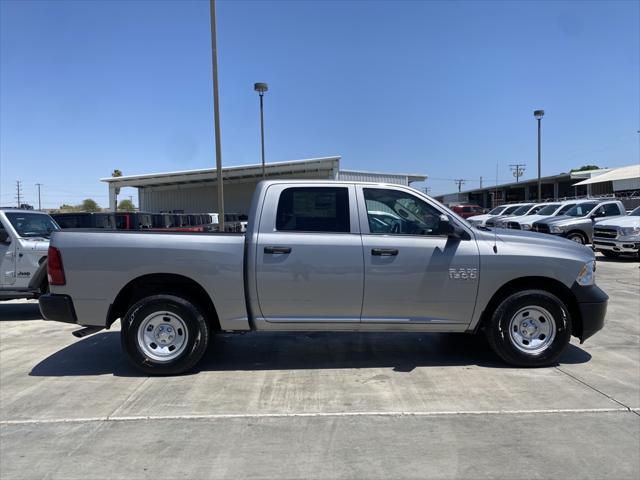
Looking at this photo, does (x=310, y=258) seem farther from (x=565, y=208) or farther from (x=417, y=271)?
(x=565, y=208)

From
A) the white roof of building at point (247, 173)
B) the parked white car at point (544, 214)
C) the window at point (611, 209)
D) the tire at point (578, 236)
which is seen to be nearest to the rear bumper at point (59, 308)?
the tire at point (578, 236)

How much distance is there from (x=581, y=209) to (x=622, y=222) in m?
3.71

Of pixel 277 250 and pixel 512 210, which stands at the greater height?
pixel 512 210

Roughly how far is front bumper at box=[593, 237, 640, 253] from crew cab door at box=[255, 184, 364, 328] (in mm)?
13140

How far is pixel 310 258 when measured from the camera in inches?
200

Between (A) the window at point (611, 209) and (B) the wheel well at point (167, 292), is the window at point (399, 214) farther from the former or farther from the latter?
(A) the window at point (611, 209)

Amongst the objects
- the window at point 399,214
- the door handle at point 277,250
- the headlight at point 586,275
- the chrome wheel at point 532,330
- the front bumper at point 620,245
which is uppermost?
the window at point 399,214

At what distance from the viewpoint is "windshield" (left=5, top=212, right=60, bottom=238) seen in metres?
8.57

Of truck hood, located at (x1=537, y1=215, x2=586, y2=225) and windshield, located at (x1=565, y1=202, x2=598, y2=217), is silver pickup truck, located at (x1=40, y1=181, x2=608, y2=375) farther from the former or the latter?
Result: windshield, located at (x1=565, y1=202, x2=598, y2=217)

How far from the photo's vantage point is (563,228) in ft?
58.0

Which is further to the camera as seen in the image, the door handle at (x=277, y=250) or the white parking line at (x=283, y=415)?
the door handle at (x=277, y=250)

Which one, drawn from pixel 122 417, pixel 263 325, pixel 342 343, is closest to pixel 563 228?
pixel 342 343

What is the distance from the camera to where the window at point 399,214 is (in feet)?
17.2

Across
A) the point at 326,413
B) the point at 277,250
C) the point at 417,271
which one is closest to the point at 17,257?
the point at 277,250
